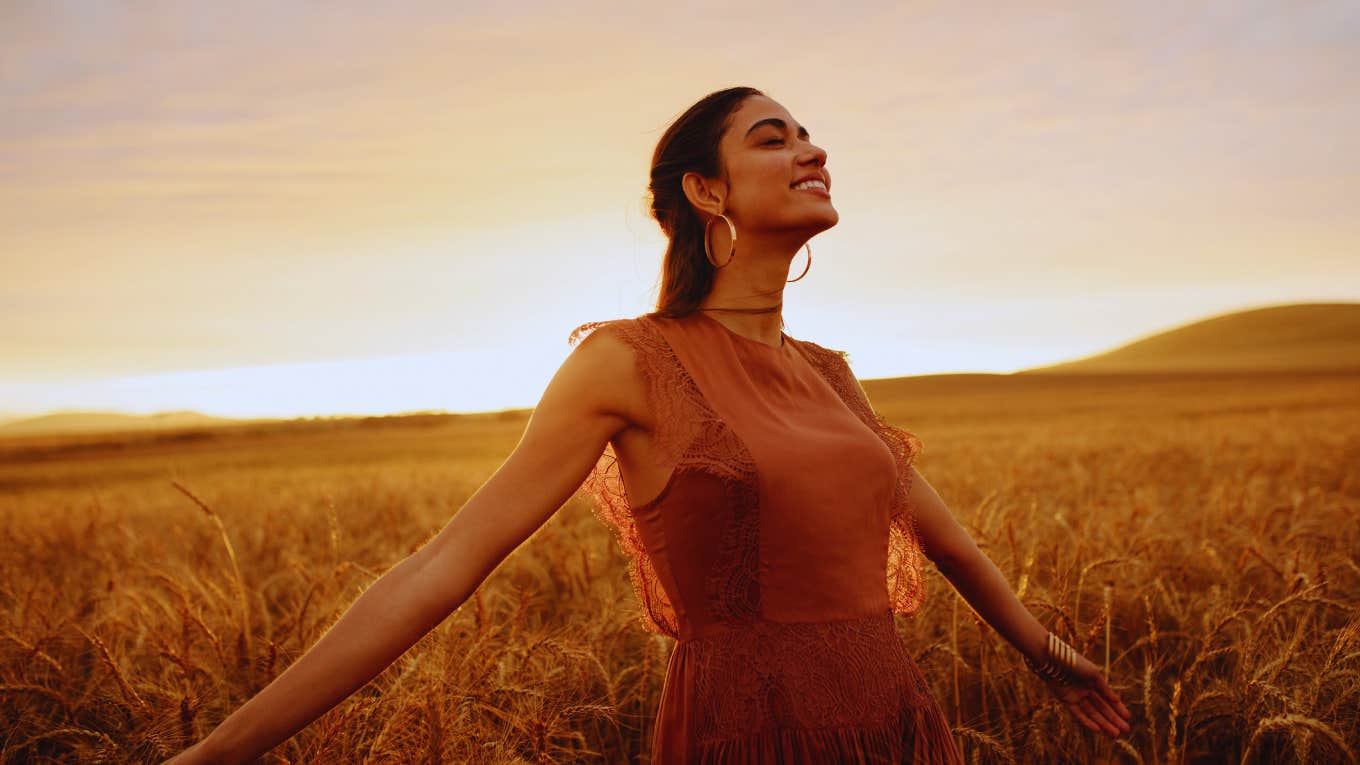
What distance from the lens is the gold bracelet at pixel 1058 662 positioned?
2.06 metres

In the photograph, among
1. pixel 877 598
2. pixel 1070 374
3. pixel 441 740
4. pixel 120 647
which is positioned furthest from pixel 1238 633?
pixel 1070 374

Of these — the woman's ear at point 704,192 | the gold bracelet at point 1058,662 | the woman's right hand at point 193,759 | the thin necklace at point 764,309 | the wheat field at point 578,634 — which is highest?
the woman's ear at point 704,192

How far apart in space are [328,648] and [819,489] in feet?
3.08

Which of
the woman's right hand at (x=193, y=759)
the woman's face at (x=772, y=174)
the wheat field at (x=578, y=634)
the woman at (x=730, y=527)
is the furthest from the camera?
the wheat field at (x=578, y=634)

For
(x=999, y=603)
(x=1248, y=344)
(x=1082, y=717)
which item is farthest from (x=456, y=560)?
(x=1248, y=344)

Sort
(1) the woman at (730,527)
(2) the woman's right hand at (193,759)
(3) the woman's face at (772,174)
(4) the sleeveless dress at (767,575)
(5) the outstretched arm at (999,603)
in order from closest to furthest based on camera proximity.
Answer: (2) the woman's right hand at (193,759) < (1) the woman at (730,527) < (4) the sleeveless dress at (767,575) < (3) the woman's face at (772,174) < (5) the outstretched arm at (999,603)

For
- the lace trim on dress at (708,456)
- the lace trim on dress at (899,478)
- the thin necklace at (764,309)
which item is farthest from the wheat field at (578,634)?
the thin necklace at (764,309)

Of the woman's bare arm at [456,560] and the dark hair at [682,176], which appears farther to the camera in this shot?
the dark hair at [682,176]

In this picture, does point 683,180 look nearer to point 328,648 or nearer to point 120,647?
point 328,648

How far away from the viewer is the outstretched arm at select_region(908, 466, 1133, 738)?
2082mm

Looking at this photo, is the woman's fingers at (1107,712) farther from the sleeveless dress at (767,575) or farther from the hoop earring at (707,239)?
the hoop earring at (707,239)

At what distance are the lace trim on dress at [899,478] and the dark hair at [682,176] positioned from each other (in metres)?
0.41

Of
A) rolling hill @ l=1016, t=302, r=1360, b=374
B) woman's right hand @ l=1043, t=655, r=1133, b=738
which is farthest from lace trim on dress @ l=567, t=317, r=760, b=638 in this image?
rolling hill @ l=1016, t=302, r=1360, b=374

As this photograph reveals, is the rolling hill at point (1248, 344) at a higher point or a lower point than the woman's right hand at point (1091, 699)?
higher
